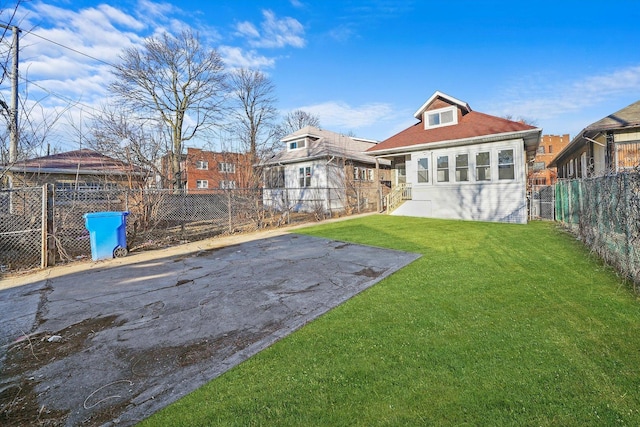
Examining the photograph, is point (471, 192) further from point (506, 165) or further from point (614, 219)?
point (614, 219)

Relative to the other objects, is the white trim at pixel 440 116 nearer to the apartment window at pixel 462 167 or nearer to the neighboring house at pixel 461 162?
the neighboring house at pixel 461 162

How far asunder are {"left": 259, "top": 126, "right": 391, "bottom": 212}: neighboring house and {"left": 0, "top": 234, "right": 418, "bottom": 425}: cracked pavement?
420 inches

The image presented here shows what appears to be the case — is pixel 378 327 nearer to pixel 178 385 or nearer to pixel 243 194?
pixel 178 385

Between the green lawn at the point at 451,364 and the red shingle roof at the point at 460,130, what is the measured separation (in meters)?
10.5

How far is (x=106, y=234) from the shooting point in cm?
718

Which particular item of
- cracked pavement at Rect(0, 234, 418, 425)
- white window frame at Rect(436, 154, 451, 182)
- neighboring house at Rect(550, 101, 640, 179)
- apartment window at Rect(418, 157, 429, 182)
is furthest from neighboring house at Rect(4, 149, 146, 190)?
neighboring house at Rect(550, 101, 640, 179)

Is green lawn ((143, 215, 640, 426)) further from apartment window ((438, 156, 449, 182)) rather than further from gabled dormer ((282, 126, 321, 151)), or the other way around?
gabled dormer ((282, 126, 321, 151))

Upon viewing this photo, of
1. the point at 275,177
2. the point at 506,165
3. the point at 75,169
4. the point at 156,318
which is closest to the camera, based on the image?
→ the point at 156,318

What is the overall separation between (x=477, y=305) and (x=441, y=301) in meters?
0.44

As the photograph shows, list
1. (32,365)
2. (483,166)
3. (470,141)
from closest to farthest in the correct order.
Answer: (32,365) < (470,141) < (483,166)

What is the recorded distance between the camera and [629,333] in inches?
117

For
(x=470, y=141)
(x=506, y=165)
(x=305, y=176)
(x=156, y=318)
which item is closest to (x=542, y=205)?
(x=506, y=165)

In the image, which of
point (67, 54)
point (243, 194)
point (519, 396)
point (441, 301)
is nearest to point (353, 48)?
point (243, 194)

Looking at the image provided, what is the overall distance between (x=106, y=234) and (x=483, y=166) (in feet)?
49.1
